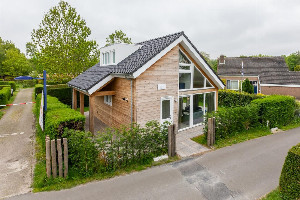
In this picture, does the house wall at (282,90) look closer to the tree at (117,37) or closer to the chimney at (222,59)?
the chimney at (222,59)

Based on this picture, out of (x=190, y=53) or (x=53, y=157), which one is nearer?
(x=53, y=157)

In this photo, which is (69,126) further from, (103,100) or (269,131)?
(269,131)

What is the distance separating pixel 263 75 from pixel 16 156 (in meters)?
36.8

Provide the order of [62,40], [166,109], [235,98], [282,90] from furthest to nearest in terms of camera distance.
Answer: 1. [282,90]
2. [62,40]
3. [235,98]
4. [166,109]

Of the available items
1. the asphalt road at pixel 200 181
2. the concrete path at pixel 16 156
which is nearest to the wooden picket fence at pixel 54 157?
the asphalt road at pixel 200 181

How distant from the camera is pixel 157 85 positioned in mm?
11352

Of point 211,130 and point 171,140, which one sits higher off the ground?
point 211,130

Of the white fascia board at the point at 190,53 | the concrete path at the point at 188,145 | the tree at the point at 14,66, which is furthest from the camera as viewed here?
the tree at the point at 14,66

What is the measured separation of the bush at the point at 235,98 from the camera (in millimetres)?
19339

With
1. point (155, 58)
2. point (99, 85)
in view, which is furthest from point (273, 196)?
point (99, 85)

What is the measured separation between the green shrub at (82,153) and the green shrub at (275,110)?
10.9m

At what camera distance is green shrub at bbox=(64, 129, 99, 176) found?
6988 mm

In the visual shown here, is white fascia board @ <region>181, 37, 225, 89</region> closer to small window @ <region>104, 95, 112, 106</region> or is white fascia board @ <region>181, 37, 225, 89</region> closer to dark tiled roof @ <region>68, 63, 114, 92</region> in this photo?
dark tiled roof @ <region>68, 63, 114, 92</region>

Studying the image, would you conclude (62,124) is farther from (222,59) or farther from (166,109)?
(222,59)
